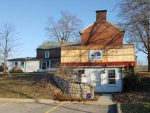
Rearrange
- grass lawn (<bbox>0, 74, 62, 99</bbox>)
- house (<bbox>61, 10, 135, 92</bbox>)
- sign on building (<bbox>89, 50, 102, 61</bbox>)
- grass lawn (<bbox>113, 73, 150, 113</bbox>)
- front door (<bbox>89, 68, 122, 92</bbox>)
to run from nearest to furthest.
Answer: grass lawn (<bbox>113, 73, 150, 113</bbox>), grass lawn (<bbox>0, 74, 62, 99</bbox>), front door (<bbox>89, 68, 122, 92</bbox>), house (<bbox>61, 10, 135, 92</bbox>), sign on building (<bbox>89, 50, 102, 61</bbox>)

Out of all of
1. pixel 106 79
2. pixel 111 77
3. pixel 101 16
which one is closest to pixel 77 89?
pixel 106 79

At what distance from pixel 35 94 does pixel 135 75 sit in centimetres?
1255

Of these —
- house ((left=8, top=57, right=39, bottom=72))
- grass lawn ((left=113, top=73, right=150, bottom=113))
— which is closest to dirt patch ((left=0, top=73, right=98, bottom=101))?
grass lawn ((left=113, top=73, right=150, bottom=113))

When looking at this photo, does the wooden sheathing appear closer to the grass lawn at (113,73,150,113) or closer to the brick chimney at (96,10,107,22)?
the grass lawn at (113,73,150,113)

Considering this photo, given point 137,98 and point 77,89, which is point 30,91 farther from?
point 137,98

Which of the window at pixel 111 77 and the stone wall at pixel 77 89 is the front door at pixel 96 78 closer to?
the window at pixel 111 77

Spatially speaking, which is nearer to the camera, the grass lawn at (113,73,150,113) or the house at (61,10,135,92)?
the grass lawn at (113,73,150,113)

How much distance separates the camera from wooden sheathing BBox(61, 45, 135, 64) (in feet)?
123

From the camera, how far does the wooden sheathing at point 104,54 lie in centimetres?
3747

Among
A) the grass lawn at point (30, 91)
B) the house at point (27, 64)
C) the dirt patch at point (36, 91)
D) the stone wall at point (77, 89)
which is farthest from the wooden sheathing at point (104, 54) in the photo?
the house at point (27, 64)

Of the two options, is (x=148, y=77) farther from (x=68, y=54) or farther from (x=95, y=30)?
(x=95, y=30)

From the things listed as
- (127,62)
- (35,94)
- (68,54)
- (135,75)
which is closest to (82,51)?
(68,54)

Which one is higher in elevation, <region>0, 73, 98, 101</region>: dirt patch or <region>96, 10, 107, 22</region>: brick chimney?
<region>96, 10, 107, 22</region>: brick chimney

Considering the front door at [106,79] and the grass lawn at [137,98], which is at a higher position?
the front door at [106,79]
